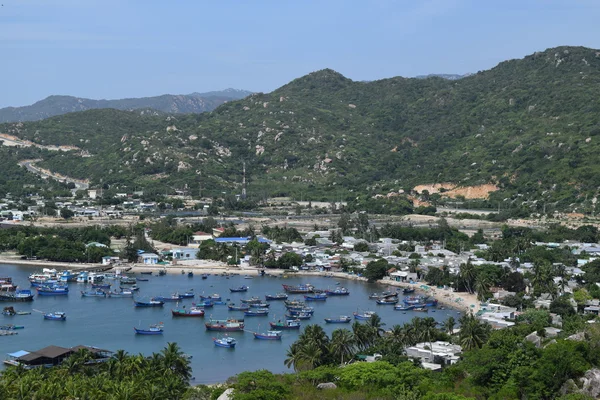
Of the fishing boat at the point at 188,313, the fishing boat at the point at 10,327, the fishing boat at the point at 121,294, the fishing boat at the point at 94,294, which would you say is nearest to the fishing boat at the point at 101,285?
the fishing boat at the point at 94,294

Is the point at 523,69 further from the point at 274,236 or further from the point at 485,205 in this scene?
the point at 274,236

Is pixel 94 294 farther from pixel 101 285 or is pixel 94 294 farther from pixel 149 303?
pixel 149 303

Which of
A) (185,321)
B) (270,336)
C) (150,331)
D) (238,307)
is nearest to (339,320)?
(270,336)

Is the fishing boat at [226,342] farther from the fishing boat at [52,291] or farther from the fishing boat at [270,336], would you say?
the fishing boat at [52,291]

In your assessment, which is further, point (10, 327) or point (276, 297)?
point (276, 297)

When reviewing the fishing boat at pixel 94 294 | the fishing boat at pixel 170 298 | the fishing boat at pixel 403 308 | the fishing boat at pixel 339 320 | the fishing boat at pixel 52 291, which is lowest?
the fishing boat at pixel 403 308

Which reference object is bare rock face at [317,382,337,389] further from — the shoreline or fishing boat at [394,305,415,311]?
the shoreline

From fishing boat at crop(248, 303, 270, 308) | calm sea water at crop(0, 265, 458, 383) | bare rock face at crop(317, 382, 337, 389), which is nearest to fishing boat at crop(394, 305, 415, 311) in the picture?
calm sea water at crop(0, 265, 458, 383)
